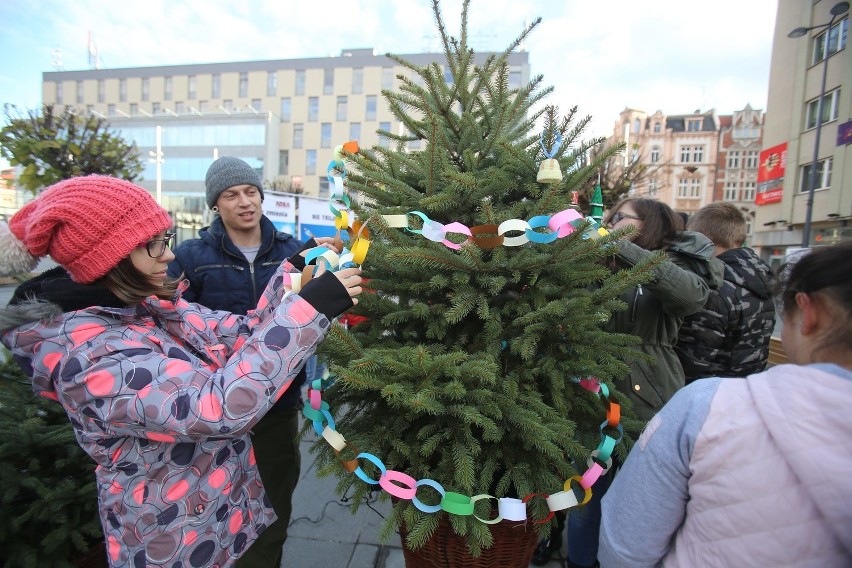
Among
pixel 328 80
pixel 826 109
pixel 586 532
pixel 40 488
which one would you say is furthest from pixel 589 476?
pixel 328 80

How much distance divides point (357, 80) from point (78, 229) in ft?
152

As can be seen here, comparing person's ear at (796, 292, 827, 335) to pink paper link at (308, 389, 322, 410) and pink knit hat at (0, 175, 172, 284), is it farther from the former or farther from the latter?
pink knit hat at (0, 175, 172, 284)

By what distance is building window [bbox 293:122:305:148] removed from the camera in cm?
4381

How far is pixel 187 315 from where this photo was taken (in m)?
1.62

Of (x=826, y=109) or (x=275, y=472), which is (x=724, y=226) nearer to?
(x=275, y=472)

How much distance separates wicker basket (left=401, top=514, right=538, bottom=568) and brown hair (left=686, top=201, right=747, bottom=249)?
205cm

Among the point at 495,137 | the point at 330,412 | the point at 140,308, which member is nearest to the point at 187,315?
the point at 140,308

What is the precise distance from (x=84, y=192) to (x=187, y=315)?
1.85 ft

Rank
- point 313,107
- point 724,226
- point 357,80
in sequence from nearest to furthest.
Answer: point 724,226, point 357,80, point 313,107

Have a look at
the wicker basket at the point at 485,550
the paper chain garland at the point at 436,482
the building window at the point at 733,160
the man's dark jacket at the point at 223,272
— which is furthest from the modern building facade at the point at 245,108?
the wicker basket at the point at 485,550

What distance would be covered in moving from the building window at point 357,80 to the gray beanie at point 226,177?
44278 mm

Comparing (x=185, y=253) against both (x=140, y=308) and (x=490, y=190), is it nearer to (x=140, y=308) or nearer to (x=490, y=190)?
(x=140, y=308)

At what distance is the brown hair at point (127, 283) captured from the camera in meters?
1.27

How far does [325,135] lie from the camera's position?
4366 cm
